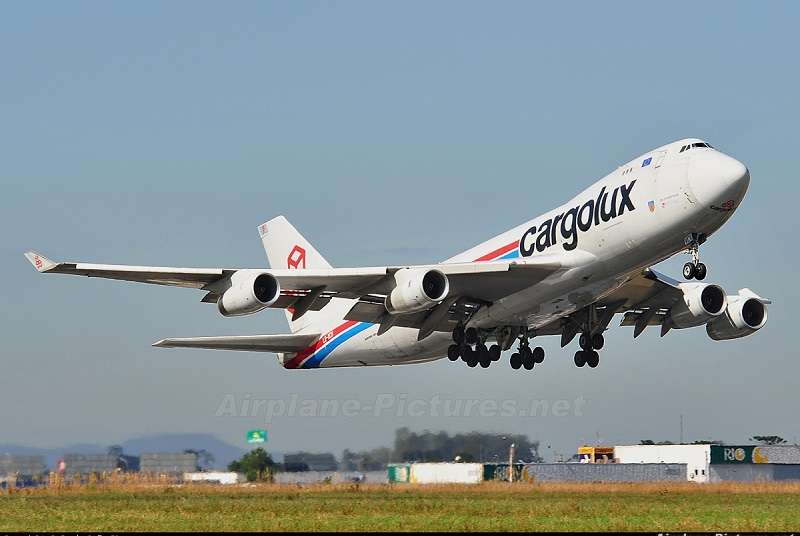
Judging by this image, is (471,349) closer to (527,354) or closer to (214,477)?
(527,354)

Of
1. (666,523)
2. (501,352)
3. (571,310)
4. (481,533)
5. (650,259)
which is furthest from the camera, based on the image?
(501,352)

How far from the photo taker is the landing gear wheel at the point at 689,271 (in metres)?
34.7

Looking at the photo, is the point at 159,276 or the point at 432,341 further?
the point at 432,341

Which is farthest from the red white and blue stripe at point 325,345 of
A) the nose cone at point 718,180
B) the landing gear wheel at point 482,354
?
the nose cone at point 718,180

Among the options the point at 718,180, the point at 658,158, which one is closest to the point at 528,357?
the point at 658,158

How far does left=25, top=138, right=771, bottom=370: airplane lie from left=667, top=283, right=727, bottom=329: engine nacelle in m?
0.05

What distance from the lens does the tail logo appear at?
50.4 m

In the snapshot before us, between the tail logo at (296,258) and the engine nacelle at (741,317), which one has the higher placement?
the tail logo at (296,258)

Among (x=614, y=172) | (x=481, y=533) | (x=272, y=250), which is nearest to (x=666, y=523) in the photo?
(x=481, y=533)

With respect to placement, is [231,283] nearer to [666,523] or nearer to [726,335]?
[666,523]

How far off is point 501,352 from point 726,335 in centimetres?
851

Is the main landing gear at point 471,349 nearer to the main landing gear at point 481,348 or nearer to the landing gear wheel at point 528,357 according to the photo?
the main landing gear at point 481,348

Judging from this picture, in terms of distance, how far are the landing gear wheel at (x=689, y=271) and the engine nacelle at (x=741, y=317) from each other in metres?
9.51

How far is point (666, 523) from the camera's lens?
29.0 metres
